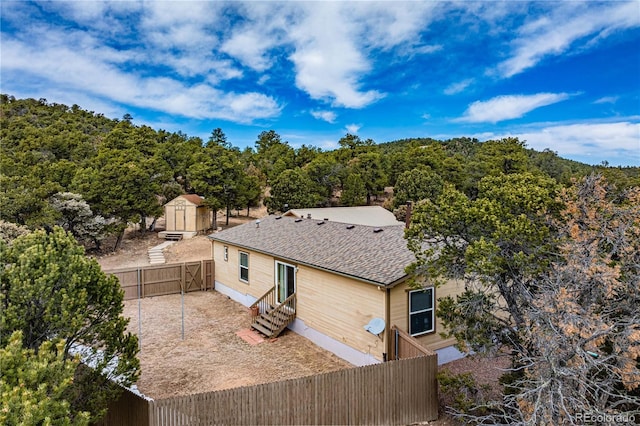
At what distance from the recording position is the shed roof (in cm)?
2905

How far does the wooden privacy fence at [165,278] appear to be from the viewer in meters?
18.6

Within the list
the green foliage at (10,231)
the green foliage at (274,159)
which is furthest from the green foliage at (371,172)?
the green foliage at (10,231)

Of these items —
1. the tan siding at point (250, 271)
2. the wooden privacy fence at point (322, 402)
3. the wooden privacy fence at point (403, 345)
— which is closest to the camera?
the wooden privacy fence at point (322, 402)

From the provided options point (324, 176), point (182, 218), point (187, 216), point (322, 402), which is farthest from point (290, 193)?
point (322, 402)

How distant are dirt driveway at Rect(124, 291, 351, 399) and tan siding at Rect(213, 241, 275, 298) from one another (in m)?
1.24

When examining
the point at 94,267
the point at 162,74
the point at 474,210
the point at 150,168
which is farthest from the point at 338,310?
the point at 150,168

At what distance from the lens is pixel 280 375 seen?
10367 millimetres

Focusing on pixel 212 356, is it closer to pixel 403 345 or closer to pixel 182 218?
pixel 403 345

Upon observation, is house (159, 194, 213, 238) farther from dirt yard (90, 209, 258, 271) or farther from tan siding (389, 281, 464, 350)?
tan siding (389, 281, 464, 350)

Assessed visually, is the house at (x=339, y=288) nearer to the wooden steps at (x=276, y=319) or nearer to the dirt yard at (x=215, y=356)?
the wooden steps at (x=276, y=319)

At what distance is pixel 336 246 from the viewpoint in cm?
1358

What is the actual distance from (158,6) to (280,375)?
1078cm

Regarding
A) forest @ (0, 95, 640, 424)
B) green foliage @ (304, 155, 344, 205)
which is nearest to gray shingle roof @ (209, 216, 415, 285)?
forest @ (0, 95, 640, 424)

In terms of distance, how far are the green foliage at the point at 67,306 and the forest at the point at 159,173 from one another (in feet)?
43.3
